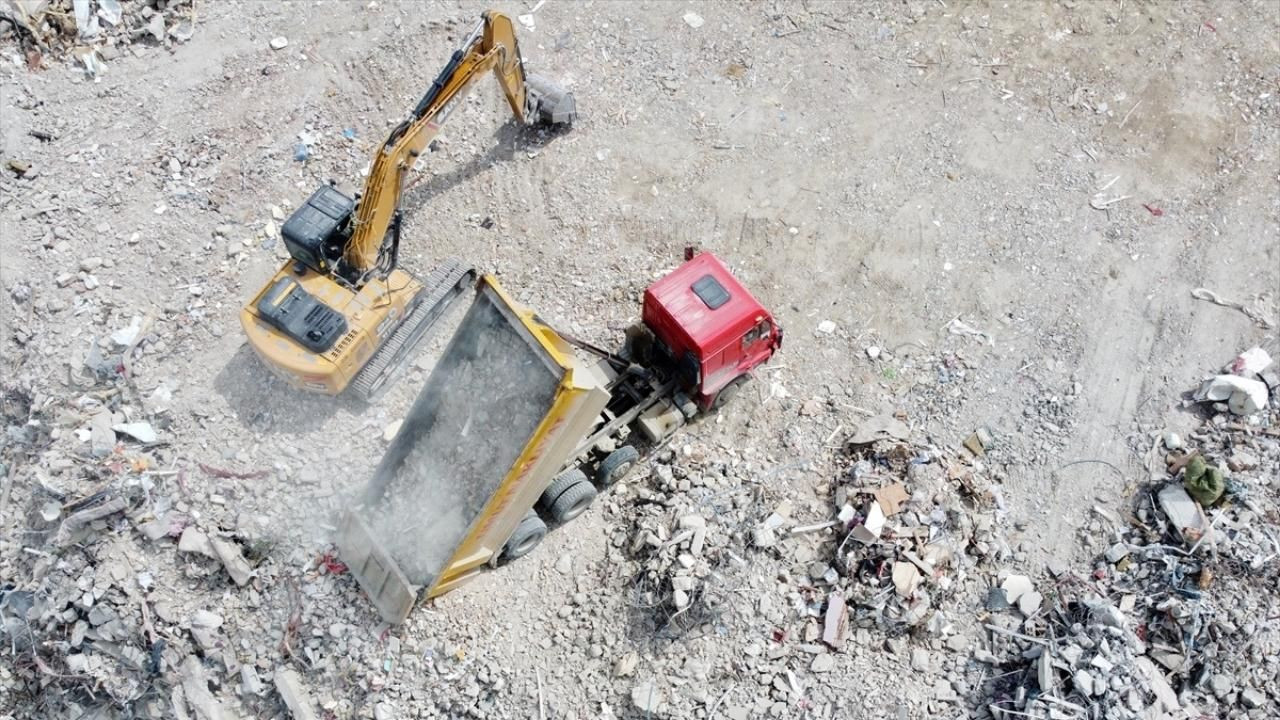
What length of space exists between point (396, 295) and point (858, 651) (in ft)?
20.4

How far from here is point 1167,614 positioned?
9.38m

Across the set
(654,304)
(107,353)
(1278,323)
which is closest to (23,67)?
(107,353)

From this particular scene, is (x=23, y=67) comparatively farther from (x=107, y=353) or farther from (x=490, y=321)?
(x=490, y=321)

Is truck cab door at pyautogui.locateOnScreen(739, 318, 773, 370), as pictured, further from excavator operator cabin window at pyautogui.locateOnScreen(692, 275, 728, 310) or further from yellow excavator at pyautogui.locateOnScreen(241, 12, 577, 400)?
yellow excavator at pyautogui.locateOnScreen(241, 12, 577, 400)

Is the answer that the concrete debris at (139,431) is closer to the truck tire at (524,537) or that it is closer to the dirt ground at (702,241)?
the dirt ground at (702,241)

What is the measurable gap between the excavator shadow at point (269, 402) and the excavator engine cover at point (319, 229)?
1433mm

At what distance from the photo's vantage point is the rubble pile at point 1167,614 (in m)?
8.92

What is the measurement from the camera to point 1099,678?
346 inches

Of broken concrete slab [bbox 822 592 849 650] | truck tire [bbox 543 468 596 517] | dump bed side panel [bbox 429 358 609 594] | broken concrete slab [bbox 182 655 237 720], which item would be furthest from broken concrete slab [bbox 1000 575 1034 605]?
broken concrete slab [bbox 182 655 237 720]

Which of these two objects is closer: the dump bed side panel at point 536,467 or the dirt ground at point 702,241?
the dump bed side panel at point 536,467

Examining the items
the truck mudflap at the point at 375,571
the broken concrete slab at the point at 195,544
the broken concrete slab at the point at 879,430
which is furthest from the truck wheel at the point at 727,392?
the broken concrete slab at the point at 195,544

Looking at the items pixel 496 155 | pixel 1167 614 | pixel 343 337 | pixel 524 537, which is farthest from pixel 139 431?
pixel 1167 614

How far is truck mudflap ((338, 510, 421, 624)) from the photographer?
920 centimetres

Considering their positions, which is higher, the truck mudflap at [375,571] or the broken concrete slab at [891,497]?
the truck mudflap at [375,571]
